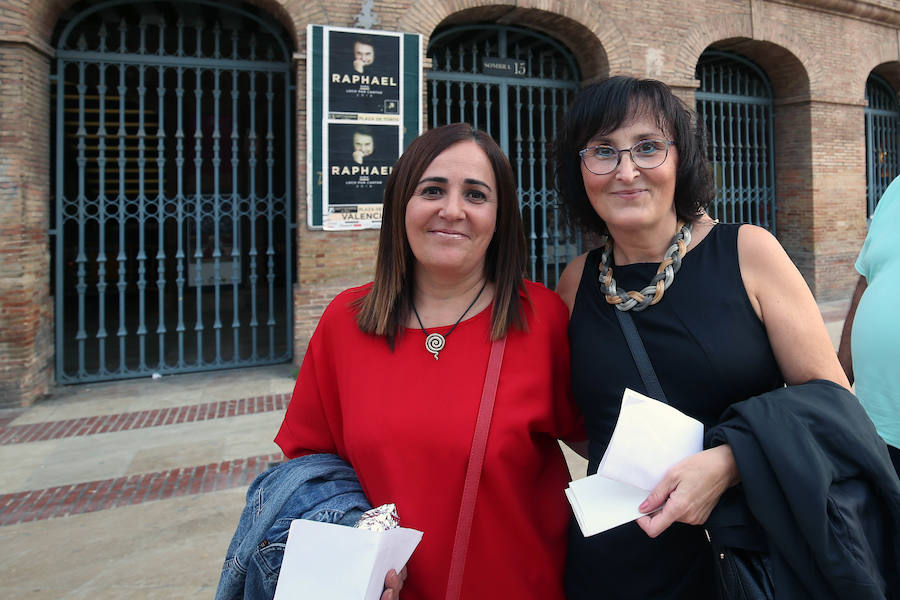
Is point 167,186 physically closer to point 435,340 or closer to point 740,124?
point 740,124

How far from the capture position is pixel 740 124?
425 inches

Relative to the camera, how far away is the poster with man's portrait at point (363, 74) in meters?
7.01

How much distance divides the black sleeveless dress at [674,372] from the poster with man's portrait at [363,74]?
627 cm

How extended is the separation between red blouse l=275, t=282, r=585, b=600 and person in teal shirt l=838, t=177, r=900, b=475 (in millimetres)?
981

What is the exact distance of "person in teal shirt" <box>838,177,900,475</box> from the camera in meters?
1.71

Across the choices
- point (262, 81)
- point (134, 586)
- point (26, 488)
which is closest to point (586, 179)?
point (134, 586)

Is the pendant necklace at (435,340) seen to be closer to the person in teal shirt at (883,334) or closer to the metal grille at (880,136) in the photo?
the person in teal shirt at (883,334)

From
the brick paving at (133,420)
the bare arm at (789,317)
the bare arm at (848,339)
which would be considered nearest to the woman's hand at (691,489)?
the bare arm at (789,317)

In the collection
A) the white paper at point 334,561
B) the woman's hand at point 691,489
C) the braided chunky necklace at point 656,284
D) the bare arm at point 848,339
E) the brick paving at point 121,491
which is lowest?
the brick paving at point 121,491

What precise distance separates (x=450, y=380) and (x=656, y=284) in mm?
605

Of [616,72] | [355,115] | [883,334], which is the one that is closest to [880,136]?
[616,72]

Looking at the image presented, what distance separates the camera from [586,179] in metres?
1.56

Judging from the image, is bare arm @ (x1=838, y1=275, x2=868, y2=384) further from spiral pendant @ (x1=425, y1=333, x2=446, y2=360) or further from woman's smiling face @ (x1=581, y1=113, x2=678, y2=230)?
spiral pendant @ (x1=425, y1=333, x2=446, y2=360)

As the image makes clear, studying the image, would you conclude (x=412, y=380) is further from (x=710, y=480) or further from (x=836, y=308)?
(x=836, y=308)
